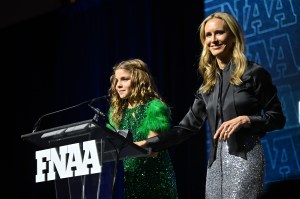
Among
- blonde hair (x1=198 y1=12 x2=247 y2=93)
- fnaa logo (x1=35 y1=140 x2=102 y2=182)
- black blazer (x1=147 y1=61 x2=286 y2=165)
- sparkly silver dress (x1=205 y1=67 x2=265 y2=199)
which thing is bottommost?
sparkly silver dress (x1=205 y1=67 x2=265 y2=199)

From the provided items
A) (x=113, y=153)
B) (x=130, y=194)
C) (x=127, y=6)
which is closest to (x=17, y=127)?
(x=127, y=6)

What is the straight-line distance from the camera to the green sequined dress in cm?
349

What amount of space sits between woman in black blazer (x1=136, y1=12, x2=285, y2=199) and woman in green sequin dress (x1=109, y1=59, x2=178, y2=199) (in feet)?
1.63

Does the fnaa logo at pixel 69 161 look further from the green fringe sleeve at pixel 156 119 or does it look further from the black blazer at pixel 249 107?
the green fringe sleeve at pixel 156 119

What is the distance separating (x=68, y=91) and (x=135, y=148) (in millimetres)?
3157

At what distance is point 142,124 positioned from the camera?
3.51 m

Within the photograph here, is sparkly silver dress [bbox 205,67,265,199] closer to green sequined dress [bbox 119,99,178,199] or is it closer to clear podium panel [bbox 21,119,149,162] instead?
clear podium panel [bbox 21,119,149,162]

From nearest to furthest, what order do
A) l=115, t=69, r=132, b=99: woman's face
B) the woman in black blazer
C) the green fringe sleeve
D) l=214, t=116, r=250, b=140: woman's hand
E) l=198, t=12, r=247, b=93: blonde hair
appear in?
l=214, t=116, r=250, b=140: woman's hand → the woman in black blazer → l=198, t=12, r=247, b=93: blonde hair → the green fringe sleeve → l=115, t=69, r=132, b=99: woman's face

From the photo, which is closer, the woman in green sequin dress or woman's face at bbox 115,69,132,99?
the woman in green sequin dress

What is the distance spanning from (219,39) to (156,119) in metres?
0.79

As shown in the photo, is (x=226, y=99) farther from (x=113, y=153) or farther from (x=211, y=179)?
(x=113, y=153)

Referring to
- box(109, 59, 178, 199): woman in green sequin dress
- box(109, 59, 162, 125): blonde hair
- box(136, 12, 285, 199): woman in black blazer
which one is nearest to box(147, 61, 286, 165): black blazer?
box(136, 12, 285, 199): woman in black blazer

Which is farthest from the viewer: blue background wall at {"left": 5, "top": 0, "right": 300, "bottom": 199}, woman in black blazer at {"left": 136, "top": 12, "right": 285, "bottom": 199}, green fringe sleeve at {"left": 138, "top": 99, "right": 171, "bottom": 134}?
blue background wall at {"left": 5, "top": 0, "right": 300, "bottom": 199}

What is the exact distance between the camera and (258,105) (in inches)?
110
